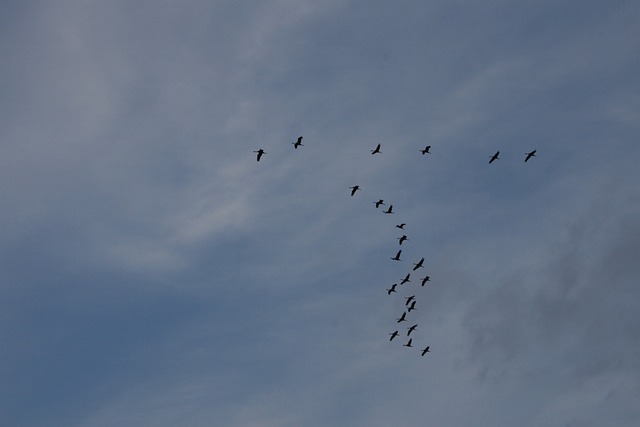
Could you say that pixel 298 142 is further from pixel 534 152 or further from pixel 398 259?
pixel 534 152

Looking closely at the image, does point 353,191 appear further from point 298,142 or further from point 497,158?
point 497,158

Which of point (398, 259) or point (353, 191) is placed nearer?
point (353, 191)

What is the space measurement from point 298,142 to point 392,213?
88.6ft

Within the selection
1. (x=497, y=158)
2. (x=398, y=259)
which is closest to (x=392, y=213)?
(x=398, y=259)

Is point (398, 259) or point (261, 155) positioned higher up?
point (261, 155)

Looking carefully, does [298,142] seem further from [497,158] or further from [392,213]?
[497,158]

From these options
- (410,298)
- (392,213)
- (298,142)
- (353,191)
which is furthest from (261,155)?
A: (410,298)

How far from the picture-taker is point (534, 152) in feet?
625

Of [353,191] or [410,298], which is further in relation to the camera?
[410,298]

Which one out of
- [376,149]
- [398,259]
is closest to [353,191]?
[376,149]

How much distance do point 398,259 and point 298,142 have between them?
36.6m

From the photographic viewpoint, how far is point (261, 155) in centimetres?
17450

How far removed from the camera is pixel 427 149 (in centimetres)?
18812

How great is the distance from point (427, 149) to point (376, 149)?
10.4 m
